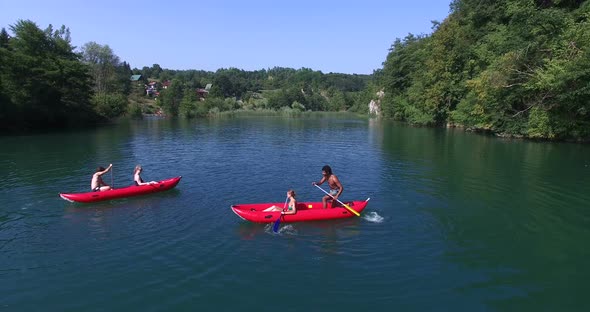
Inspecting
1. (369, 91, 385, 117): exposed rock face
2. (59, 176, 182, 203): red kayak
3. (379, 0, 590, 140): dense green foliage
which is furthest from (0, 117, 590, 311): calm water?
(369, 91, 385, 117): exposed rock face

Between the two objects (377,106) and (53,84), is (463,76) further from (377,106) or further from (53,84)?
(53,84)

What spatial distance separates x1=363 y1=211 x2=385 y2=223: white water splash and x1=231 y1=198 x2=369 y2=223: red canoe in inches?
15.1

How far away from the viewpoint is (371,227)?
1472 cm

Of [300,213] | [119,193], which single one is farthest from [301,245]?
[119,193]

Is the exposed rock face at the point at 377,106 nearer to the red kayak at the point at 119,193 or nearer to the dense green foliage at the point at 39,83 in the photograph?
the dense green foliage at the point at 39,83

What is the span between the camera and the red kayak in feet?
55.8

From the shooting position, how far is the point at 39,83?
53.2 m

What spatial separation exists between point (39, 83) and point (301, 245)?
180 ft

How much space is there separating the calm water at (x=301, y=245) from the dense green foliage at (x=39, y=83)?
30.3 m

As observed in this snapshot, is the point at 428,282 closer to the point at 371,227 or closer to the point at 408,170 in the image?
the point at 371,227

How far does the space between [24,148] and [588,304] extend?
40.9 m

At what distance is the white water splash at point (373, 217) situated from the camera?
50.9ft

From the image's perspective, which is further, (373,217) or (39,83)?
(39,83)

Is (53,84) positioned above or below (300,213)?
above
